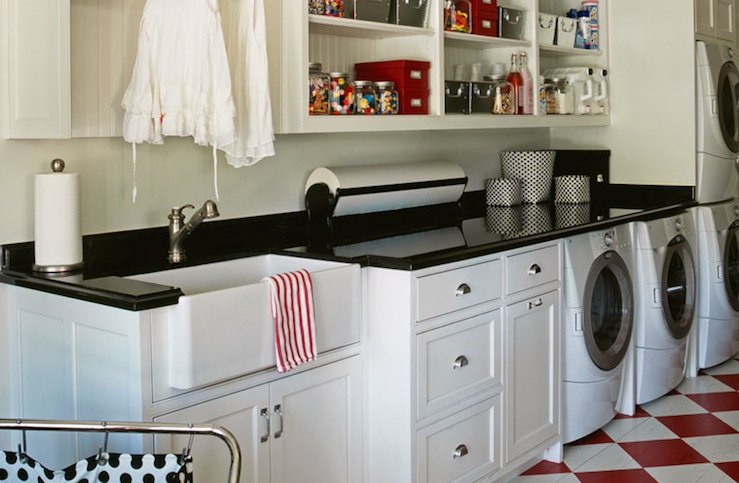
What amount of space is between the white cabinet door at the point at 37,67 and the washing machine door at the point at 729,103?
3.11m

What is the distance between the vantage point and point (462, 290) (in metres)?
2.74

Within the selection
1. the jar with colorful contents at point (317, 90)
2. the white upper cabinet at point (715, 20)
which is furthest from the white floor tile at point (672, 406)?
the jar with colorful contents at point (317, 90)

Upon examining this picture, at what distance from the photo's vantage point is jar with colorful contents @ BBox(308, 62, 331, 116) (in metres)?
2.80

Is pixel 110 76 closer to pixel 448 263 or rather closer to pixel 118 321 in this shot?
pixel 118 321

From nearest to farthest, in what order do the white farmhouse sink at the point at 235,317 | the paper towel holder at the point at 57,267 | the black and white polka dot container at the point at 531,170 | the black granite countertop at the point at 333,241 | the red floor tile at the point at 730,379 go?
the white farmhouse sink at the point at 235,317 → the black granite countertop at the point at 333,241 → the paper towel holder at the point at 57,267 → the black and white polka dot container at the point at 531,170 → the red floor tile at the point at 730,379

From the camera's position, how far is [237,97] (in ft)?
8.60

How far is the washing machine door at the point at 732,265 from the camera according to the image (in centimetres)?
440

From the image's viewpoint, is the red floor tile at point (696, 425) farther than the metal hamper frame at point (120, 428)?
Yes

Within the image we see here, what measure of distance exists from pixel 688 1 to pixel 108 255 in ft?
9.52

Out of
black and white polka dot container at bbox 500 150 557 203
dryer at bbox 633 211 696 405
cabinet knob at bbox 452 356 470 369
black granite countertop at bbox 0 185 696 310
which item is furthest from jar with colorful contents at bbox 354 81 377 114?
dryer at bbox 633 211 696 405

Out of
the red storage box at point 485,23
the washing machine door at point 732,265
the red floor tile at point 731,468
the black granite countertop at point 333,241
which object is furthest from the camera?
the washing machine door at point 732,265

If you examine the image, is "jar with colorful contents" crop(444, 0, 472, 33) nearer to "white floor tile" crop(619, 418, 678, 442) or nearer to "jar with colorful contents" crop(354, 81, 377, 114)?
"jar with colorful contents" crop(354, 81, 377, 114)

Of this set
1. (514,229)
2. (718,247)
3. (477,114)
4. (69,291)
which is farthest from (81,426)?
(718,247)

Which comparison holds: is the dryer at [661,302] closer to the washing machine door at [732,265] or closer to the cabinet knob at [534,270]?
the washing machine door at [732,265]
